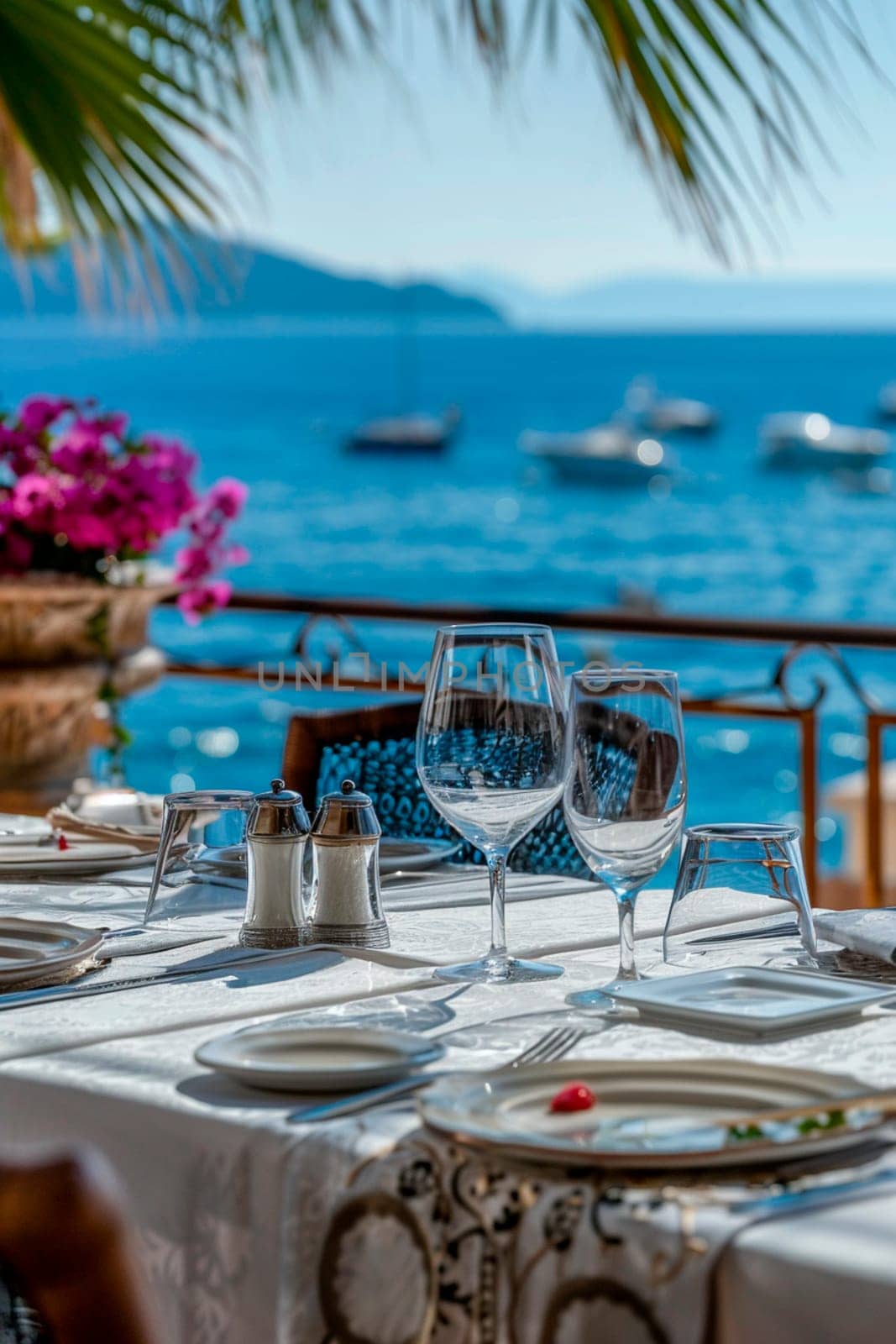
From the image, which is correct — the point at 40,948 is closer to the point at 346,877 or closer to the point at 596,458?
the point at 346,877

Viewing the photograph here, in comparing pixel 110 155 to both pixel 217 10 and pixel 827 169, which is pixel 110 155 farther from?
pixel 827 169

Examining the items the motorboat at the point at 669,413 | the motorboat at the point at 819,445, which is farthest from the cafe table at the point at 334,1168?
the motorboat at the point at 669,413

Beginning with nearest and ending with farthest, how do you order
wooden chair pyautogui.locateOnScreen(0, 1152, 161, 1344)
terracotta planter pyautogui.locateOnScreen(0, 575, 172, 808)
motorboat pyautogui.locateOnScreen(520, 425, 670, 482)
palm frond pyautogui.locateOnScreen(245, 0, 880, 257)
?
wooden chair pyautogui.locateOnScreen(0, 1152, 161, 1344)
palm frond pyautogui.locateOnScreen(245, 0, 880, 257)
terracotta planter pyautogui.locateOnScreen(0, 575, 172, 808)
motorboat pyautogui.locateOnScreen(520, 425, 670, 482)

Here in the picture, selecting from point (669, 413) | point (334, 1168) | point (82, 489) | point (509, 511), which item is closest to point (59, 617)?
point (82, 489)

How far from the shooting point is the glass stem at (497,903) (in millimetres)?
1227

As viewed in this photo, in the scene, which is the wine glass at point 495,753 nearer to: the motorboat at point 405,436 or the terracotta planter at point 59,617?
the terracotta planter at point 59,617

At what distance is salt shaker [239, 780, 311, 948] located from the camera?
51.9 inches

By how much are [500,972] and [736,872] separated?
174 millimetres

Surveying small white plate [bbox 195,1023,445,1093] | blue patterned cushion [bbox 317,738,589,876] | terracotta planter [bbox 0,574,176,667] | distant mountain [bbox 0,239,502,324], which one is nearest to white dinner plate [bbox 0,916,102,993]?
small white plate [bbox 195,1023,445,1093]

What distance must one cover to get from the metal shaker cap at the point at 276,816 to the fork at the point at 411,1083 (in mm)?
351

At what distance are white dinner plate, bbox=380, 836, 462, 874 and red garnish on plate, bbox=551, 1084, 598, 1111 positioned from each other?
2.48 feet

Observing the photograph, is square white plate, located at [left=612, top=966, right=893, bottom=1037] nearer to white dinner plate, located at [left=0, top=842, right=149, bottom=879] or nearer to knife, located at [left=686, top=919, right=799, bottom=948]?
knife, located at [left=686, top=919, right=799, bottom=948]

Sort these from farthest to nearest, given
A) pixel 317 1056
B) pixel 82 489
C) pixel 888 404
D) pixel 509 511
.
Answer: pixel 888 404 < pixel 509 511 < pixel 82 489 < pixel 317 1056

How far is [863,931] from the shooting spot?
125 centimetres
